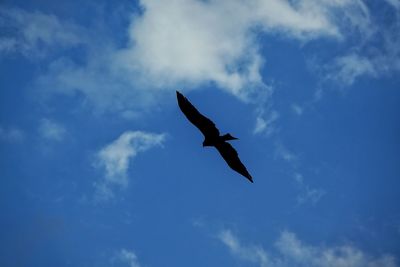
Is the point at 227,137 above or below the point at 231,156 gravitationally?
below

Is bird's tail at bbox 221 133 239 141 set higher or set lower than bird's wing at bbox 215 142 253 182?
lower

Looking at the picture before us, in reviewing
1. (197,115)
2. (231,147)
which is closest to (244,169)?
(231,147)

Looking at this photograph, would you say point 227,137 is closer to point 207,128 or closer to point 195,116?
point 207,128

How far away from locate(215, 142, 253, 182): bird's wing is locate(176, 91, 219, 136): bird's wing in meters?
1.06

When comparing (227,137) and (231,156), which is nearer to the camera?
(227,137)

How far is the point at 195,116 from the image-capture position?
19344 mm

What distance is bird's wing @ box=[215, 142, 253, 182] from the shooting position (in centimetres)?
2046

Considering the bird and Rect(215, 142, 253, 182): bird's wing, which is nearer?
the bird

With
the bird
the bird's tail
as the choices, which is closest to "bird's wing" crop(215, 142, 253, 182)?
the bird

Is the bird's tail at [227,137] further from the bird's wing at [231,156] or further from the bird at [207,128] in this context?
the bird's wing at [231,156]

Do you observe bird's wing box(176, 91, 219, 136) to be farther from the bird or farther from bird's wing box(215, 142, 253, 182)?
bird's wing box(215, 142, 253, 182)

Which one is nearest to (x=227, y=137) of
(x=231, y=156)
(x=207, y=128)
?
(x=207, y=128)

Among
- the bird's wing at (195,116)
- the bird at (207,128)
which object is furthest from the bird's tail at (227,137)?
the bird's wing at (195,116)

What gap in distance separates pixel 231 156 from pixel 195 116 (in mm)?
3026
